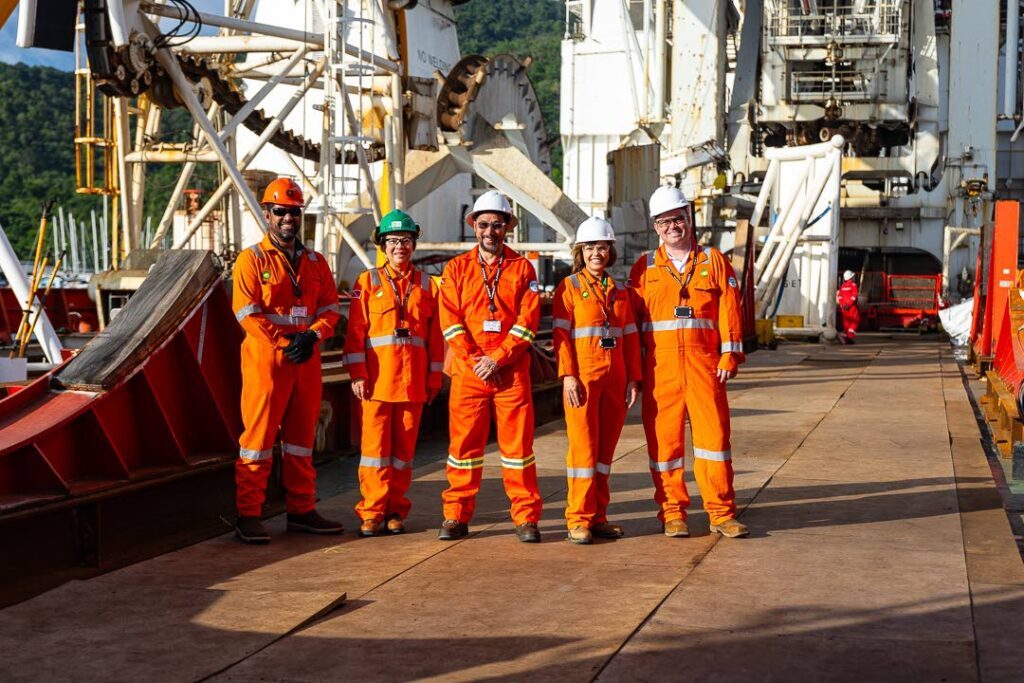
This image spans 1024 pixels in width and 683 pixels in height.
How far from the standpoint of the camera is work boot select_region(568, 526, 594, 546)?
21.2 ft

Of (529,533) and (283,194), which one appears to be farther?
(283,194)

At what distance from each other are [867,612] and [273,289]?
11.1ft

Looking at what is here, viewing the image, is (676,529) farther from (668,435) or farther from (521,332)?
(521,332)

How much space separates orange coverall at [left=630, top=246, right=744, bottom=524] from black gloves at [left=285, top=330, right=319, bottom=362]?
1.80m

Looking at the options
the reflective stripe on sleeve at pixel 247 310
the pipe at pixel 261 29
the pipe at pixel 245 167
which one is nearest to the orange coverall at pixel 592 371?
the reflective stripe on sleeve at pixel 247 310

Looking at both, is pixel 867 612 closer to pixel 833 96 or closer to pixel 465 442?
pixel 465 442

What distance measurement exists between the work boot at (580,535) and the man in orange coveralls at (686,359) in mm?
476

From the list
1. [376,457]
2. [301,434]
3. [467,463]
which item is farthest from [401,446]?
[301,434]

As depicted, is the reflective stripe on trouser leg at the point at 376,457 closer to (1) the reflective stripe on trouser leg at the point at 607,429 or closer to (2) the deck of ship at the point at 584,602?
(2) the deck of ship at the point at 584,602

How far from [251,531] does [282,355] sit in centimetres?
94

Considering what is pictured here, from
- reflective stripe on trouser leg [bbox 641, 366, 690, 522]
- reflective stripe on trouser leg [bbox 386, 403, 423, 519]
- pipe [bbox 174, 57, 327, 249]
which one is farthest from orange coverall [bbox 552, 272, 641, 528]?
pipe [bbox 174, 57, 327, 249]

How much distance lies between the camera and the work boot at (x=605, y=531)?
21.7 feet

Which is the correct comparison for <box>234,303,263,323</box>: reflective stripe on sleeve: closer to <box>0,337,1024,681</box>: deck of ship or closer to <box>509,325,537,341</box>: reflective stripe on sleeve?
<box>0,337,1024,681</box>: deck of ship

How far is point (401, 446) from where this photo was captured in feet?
22.1
